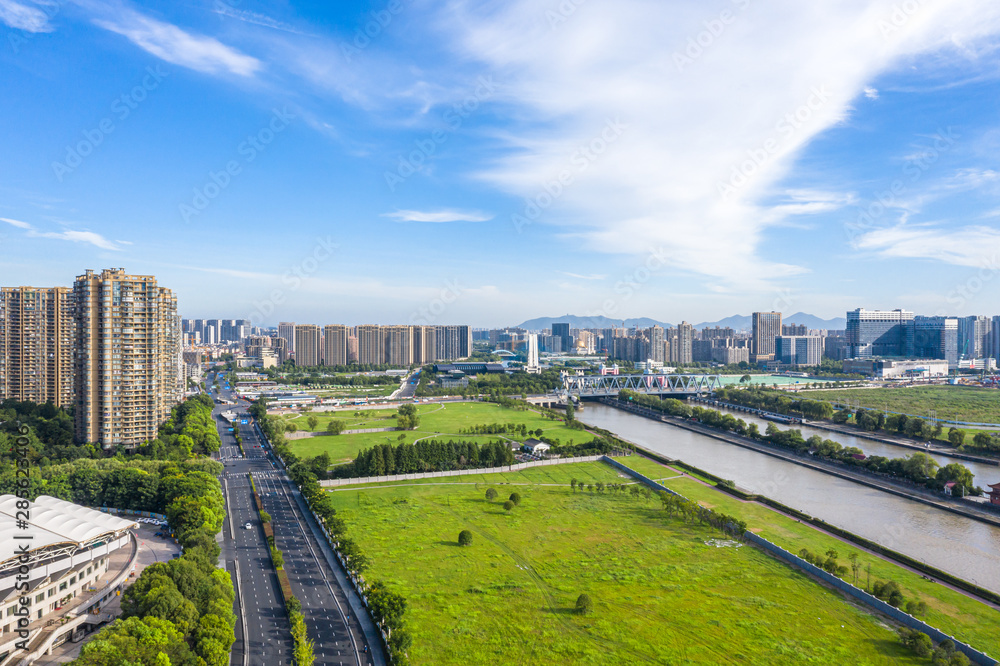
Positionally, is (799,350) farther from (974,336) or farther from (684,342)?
(974,336)

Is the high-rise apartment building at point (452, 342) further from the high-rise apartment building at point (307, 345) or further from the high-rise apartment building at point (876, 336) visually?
the high-rise apartment building at point (876, 336)

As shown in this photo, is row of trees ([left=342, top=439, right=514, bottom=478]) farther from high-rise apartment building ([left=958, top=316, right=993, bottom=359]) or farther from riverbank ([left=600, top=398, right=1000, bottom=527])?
high-rise apartment building ([left=958, top=316, right=993, bottom=359])

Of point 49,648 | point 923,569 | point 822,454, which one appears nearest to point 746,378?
point 822,454

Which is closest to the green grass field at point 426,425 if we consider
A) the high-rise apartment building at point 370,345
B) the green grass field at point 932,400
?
the green grass field at point 932,400

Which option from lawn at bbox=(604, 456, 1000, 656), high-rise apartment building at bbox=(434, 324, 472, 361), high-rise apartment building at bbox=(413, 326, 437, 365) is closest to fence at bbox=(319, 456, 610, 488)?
lawn at bbox=(604, 456, 1000, 656)

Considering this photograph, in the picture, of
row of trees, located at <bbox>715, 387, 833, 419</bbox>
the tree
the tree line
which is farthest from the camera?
row of trees, located at <bbox>715, 387, 833, 419</bbox>

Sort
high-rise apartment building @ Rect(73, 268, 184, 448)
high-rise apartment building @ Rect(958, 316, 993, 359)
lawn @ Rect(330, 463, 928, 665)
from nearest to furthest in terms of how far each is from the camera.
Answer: lawn @ Rect(330, 463, 928, 665) → high-rise apartment building @ Rect(73, 268, 184, 448) → high-rise apartment building @ Rect(958, 316, 993, 359)
